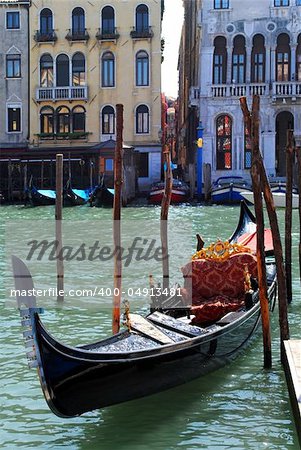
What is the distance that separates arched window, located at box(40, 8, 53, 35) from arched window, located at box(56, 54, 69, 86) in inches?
26.5

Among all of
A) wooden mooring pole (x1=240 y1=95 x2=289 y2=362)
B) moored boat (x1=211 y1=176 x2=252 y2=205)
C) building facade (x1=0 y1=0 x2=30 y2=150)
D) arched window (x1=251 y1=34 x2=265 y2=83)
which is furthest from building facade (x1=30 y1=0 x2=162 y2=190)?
wooden mooring pole (x1=240 y1=95 x2=289 y2=362)

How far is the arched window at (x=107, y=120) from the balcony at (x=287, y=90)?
12.7ft

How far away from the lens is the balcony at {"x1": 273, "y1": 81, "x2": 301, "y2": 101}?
55.9ft

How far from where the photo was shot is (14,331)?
4.88 metres

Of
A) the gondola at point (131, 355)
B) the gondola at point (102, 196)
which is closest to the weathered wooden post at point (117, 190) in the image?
the gondola at point (131, 355)

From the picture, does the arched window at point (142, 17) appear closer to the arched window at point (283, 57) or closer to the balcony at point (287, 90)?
the arched window at point (283, 57)

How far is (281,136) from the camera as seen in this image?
18016mm

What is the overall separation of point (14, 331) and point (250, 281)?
1.55m

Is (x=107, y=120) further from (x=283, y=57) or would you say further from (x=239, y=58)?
(x=283, y=57)

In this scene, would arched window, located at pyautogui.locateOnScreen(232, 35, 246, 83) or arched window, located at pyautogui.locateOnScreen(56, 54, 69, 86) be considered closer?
arched window, located at pyautogui.locateOnScreen(232, 35, 246, 83)

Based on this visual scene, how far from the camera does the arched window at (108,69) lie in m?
18.0

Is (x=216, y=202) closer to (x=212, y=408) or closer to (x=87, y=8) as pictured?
(x=87, y=8)

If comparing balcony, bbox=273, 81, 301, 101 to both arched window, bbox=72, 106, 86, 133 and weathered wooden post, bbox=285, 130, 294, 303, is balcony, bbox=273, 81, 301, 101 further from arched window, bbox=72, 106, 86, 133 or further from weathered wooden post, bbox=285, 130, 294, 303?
weathered wooden post, bbox=285, 130, 294, 303

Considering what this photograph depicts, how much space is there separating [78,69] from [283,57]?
191 inches
